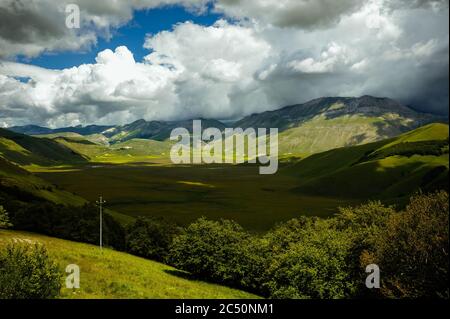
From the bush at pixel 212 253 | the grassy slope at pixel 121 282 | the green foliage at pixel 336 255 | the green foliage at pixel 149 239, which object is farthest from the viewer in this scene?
the green foliage at pixel 149 239

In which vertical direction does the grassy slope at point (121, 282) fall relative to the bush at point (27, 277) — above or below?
below

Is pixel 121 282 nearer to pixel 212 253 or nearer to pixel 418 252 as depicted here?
pixel 212 253

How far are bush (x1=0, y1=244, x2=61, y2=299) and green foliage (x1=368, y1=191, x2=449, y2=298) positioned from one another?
2924 cm

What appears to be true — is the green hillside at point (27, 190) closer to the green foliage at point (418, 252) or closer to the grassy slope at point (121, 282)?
the grassy slope at point (121, 282)

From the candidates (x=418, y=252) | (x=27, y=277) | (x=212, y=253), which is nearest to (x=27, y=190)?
(x=212, y=253)

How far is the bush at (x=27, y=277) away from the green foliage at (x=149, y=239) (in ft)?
152

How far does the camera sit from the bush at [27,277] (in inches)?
1113

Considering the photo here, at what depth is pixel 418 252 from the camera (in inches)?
1309

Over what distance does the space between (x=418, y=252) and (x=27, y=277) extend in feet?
110

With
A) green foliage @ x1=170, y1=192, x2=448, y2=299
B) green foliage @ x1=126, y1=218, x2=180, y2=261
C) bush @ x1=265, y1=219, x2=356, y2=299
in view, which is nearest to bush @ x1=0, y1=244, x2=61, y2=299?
bush @ x1=265, y1=219, x2=356, y2=299

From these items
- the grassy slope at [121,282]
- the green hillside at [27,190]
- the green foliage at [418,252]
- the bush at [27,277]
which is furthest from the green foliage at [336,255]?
the green hillside at [27,190]

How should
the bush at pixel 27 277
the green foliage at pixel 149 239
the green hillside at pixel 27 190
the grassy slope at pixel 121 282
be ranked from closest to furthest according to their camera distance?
the bush at pixel 27 277 → the grassy slope at pixel 121 282 → the green foliage at pixel 149 239 → the green hillside at pixel 27 190

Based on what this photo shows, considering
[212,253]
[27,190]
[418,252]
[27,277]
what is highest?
[27,190]

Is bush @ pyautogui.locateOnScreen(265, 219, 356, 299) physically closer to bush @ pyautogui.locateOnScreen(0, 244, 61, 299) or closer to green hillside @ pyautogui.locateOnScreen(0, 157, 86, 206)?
bush @ pyautogui.locateOnScreen(0, 244, 61, 299)
